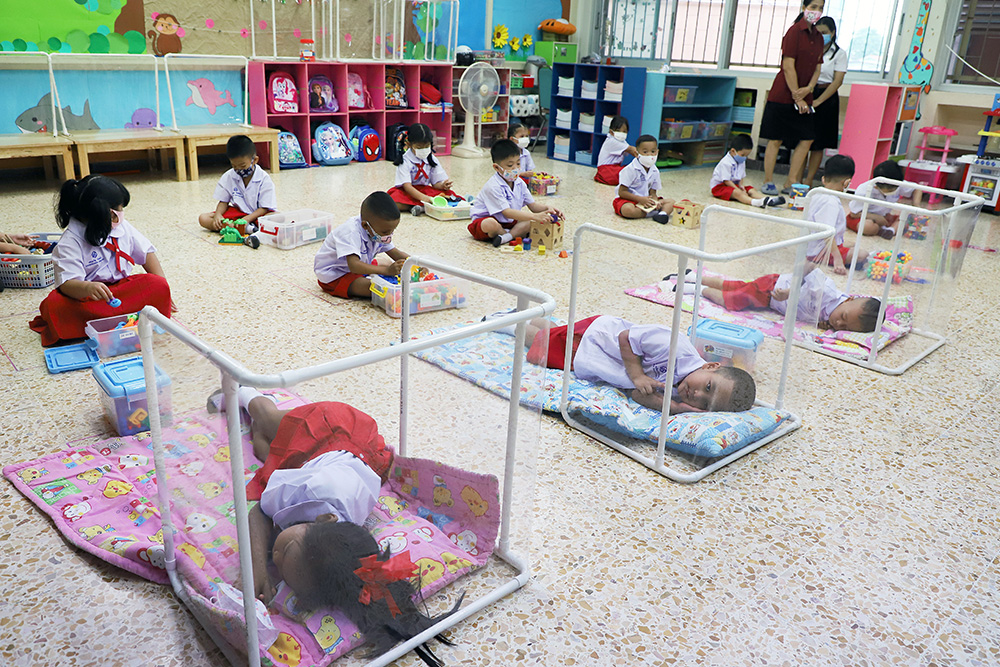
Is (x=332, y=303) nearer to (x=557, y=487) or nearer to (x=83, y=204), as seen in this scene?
(x=83, y=204)

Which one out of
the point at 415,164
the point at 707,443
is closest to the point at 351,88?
the point at 415,164

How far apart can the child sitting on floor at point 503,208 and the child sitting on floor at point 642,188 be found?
1240 mm

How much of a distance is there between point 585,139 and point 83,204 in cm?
677

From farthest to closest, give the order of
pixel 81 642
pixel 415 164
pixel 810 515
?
pixel 415 164
pixel 810 515
pixel 81 642

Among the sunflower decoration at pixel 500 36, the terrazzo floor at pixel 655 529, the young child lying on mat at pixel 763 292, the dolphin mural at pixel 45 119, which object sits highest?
the sunflower decoration at pixel 500 36

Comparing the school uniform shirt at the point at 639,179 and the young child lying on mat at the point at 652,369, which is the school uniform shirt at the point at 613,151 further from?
the young child lying on mat at the point at 652,369

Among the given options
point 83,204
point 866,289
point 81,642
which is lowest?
point 81,642

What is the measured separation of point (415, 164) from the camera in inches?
229

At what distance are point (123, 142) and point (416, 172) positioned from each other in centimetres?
245

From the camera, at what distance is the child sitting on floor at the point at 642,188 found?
597 centimetres

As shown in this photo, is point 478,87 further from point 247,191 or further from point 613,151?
point 247,191

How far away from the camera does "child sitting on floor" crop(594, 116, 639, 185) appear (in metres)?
7.31

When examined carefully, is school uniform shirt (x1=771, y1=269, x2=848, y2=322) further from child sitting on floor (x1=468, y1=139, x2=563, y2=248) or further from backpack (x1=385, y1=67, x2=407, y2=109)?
backpack (x1=385, y1=67, x2=407, y2=109)

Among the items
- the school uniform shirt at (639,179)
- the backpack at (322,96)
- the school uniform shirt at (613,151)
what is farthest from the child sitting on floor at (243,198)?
the school uniform shirt at (613,151)
